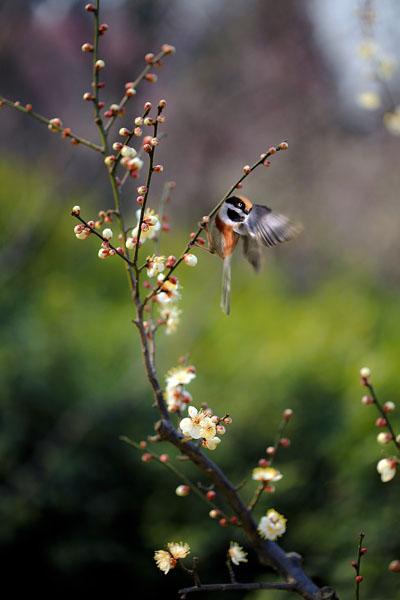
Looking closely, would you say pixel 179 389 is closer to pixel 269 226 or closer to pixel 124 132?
pixel 269 226

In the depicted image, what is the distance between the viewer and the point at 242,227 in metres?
1.10

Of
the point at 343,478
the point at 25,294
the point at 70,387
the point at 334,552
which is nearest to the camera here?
the point at 334,552

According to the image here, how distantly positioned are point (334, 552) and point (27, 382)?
6.15ft

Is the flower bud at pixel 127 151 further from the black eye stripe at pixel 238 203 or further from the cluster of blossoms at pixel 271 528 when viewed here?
the cluster of blossoms at pixel 271 528

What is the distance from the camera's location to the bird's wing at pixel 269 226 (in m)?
1.04

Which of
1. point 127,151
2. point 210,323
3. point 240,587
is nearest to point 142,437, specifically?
point 210,323

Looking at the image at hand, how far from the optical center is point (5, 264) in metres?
2.98

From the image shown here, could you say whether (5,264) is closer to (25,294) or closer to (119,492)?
(119,492)

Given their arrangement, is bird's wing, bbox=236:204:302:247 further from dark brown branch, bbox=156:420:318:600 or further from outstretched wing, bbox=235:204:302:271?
dark brown branch, bbox=156:420:318:600

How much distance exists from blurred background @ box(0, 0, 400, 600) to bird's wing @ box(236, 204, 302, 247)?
134cm

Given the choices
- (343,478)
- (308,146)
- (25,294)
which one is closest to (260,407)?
(343,478)

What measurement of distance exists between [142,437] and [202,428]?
7.46ft

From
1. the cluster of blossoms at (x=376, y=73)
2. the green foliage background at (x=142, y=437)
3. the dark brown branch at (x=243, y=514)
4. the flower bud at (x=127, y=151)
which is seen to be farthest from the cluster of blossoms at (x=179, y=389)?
the cluster of blossoms at (x=376, y=73)

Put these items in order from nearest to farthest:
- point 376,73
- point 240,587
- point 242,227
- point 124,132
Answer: point 124,132 < point 240,587 < point 242,227 < point 376,73
